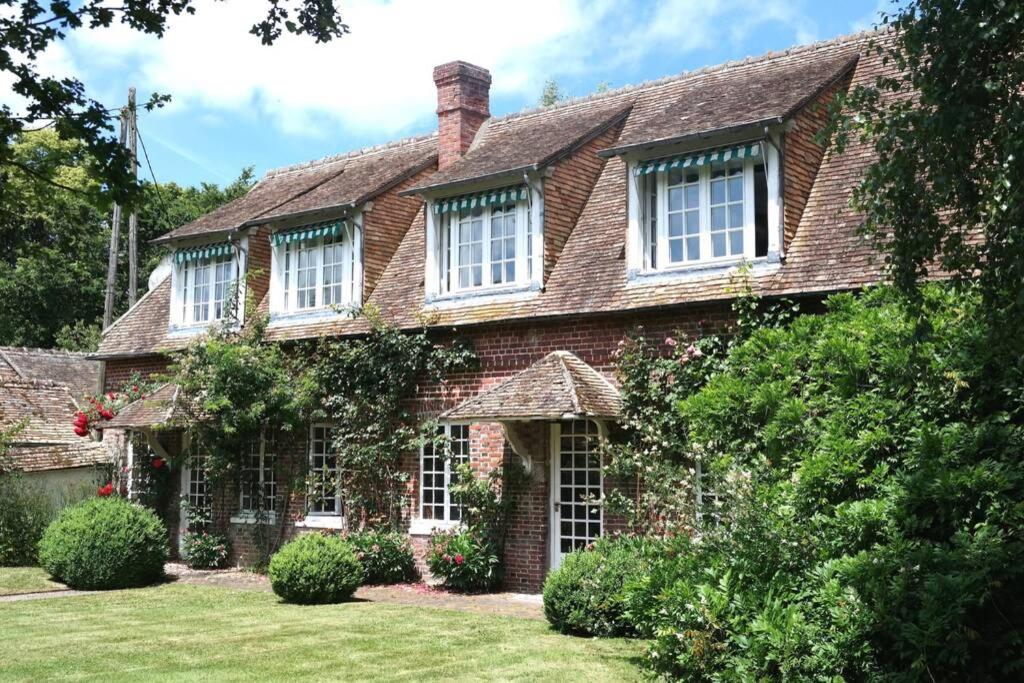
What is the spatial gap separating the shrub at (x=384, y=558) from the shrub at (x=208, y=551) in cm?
393

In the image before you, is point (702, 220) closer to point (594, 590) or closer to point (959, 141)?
point (594, 590)

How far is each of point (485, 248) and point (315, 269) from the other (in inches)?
170

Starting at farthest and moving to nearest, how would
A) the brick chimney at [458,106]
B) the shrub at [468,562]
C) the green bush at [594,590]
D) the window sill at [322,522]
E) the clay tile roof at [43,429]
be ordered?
1. the clay tile roof at [43,429]
2. the brick chimney at [458,106]
3. the window sill at [322,522]
4. the shrub at [468,562]
5. the green bush at [594,590]

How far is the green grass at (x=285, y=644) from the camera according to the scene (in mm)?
10516

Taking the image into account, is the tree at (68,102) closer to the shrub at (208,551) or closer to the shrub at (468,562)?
the shrub at (468,562)

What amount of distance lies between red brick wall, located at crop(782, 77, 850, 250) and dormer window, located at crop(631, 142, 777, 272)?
31 centimetres

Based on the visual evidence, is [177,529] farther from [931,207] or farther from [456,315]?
[931,207]

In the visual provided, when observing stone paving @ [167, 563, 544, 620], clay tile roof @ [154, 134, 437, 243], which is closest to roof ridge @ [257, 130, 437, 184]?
clay tile roof @ [154, 134, 437, 243]

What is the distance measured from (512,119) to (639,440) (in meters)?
8.66

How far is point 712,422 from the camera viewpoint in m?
10.7

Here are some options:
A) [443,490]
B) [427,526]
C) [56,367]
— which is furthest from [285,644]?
[56,367]

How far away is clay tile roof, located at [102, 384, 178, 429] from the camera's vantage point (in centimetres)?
1980

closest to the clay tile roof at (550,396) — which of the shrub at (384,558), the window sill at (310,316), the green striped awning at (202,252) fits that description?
the shrub at (384,558)

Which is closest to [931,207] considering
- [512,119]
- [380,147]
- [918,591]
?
[918,591]
